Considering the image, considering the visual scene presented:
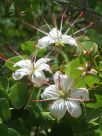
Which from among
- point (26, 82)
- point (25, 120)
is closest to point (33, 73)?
point (26, 82)

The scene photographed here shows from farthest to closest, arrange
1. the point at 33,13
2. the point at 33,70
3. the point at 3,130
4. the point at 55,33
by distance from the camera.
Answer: the point at 33,13 → the point at 55,33 → the point at 33,70 → the point at 3,130

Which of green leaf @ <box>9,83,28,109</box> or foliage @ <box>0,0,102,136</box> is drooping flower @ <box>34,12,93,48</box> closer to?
foliage @ <box>0,0,102,136</box>

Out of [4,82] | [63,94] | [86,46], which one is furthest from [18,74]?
Result: [86,46]

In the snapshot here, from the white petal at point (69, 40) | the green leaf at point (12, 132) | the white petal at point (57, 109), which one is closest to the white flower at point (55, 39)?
the white petal at point (69, 40)

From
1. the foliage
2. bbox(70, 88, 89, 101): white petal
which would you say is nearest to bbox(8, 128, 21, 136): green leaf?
the foliage

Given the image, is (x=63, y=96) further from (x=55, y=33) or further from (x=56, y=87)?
(x=55, y=33)

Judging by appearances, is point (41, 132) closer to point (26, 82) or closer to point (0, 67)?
point (26, 82)

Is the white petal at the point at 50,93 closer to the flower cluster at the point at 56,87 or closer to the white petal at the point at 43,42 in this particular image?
the flower cluster at the point at 56,87
